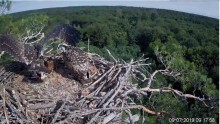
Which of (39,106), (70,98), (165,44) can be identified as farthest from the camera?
(165,44)

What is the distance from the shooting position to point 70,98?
3.62 metres

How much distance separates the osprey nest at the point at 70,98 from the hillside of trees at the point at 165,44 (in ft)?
3.77

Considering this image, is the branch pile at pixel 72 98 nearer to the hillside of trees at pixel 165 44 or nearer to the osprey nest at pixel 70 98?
the osprey nest at pixel 70 98

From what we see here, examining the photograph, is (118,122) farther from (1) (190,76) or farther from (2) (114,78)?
(1) (190,76)

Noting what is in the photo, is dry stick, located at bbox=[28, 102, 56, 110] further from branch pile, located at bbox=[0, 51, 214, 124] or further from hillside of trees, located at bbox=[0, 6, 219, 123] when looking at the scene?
hillside of trees, located at bbox=[0, 6, 219, 123]

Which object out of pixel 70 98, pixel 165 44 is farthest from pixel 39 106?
pixel 165 44

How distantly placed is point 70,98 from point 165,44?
15914 mm

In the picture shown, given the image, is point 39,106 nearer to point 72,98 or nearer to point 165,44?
point 72,98

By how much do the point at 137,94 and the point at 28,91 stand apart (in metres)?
1.17

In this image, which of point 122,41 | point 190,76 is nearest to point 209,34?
point 122,41

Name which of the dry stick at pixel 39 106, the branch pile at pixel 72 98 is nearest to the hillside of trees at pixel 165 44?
the branch pile at pixel 72 98

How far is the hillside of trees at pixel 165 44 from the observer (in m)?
8.15

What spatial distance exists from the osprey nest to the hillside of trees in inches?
45.3

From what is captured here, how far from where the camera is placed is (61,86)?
3.81 m
